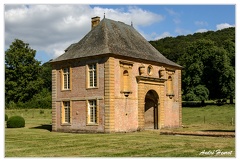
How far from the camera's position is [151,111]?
28812 millimetres

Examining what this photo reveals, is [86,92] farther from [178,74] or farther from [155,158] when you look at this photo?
[155,158]

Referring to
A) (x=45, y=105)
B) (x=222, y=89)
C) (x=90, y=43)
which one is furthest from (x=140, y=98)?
(x=45, y=105)

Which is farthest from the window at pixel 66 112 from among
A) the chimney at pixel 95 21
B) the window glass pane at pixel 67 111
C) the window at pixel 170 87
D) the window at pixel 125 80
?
the window at pixel 170 87

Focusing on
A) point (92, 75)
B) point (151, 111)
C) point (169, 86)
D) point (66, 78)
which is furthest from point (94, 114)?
point (169, 86)

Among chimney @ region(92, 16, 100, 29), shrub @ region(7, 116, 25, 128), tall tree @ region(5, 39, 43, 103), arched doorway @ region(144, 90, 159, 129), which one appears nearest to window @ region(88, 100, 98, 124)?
arched doorway @ region(144, 90, 159, 129)

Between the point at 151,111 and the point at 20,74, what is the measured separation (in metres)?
37.3

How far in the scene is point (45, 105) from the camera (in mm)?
56000

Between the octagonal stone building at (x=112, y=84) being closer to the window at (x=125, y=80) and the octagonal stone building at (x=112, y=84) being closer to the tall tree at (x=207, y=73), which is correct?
the window at (x=125, y=80)

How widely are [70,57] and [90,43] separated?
1.83m

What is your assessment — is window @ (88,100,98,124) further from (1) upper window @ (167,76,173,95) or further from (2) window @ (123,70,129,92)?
(1) upper window @ (167,76,173,95)

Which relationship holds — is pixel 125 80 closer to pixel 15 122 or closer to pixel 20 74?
pixel 15 122

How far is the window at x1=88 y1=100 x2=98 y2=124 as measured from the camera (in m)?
24.6

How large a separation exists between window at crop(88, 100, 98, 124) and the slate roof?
328cm

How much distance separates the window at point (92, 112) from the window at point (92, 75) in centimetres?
117
